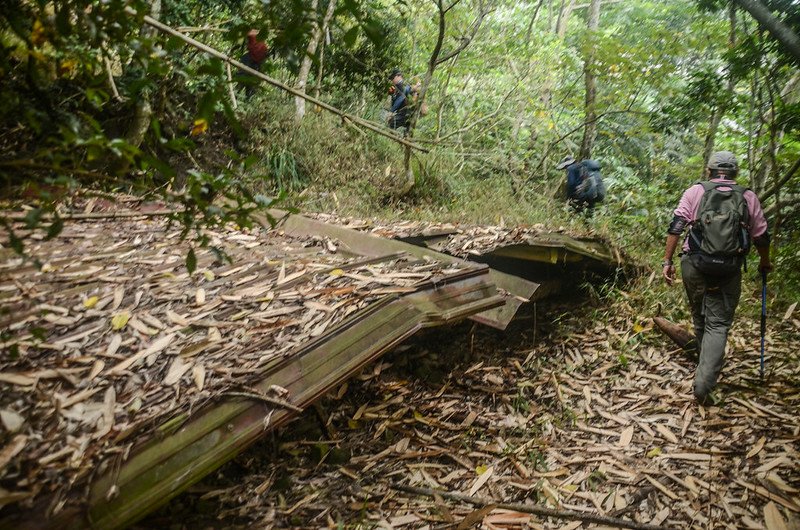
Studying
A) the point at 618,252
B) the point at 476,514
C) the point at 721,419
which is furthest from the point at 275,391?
the point at 618,252

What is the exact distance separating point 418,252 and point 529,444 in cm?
173

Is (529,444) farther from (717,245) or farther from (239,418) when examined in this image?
(717,245)

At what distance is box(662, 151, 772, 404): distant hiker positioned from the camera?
12.4 ft

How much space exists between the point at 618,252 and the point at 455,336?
2.32 m

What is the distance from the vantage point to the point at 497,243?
4305mm

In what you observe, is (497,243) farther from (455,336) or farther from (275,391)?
(275,391)

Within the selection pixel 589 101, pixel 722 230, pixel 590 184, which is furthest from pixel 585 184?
pixel 722 230

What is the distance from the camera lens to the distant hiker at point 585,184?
24.7ft

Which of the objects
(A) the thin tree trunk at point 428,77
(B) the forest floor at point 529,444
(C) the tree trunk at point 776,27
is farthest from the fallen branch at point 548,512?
(A) the thin tree trunk at point 428,77

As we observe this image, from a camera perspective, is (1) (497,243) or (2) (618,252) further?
(2) (618,252)

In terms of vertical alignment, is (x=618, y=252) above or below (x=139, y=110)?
below

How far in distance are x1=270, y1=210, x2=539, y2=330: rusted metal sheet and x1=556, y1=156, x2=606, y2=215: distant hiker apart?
396cm

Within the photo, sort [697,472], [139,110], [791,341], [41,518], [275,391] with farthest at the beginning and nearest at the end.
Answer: [139,110] < [791,341] < [697,472] < [275,391] < [41,518]

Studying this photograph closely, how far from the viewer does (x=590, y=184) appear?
24.6ft
